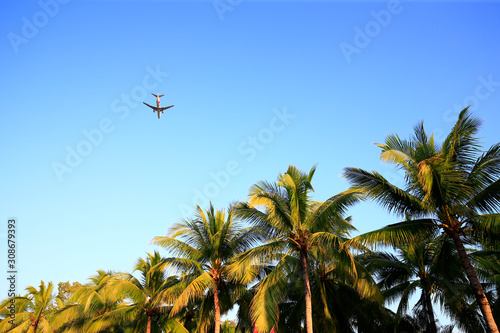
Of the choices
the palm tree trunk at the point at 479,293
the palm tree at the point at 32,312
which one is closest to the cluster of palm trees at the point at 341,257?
the palm tree trunk at the point at 479,293

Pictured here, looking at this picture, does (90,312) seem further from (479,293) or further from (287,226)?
(479,293)

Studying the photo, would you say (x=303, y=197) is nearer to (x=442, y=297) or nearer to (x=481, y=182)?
(x=481, y=182)

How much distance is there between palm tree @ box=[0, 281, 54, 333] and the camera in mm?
29078

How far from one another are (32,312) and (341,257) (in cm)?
2595

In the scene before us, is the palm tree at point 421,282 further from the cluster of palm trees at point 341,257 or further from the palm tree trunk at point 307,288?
the palm tree trunk at point 307,288

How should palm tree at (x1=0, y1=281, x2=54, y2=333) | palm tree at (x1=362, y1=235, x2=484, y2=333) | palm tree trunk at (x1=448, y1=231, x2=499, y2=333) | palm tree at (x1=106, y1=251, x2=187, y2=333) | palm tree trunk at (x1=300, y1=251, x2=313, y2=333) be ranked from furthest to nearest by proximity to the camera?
palm tree at (x1=0, y1=281, x2=54, y2=333) → palm tree at (x1=106, y1=251, x2=187, y2=333) → palm tree at (x1=362, y1=235, x2=484, y2=333) → palm tree trunk at (x1=300, y1=251, x2=313, y2=333) → palm tree trunk at (x1=448, y1=231, x2=499, y2=333)

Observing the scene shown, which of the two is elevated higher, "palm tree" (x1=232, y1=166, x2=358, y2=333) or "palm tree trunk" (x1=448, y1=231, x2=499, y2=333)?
"palm tree" (x1=232, y1=166, x2=358, y2=333)

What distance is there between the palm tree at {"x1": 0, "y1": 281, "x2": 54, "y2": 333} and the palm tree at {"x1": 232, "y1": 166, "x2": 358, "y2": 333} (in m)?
20.9

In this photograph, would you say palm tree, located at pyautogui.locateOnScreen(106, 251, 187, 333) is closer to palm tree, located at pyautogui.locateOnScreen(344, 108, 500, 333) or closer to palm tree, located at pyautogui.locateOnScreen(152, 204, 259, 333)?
palm tree, located at pyautogui.locateOnScreen(152, 204, 259, 333)

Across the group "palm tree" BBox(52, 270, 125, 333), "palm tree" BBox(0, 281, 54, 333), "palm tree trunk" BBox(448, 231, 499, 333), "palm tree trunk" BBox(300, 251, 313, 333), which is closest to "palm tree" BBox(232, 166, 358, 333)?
"palm tree trunk" BBox(300, 251, 313, 333)

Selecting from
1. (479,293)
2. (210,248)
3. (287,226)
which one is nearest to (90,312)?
(210,248)

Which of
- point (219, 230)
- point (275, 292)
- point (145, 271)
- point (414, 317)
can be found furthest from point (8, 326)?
point (414, 317)

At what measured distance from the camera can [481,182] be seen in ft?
45.2

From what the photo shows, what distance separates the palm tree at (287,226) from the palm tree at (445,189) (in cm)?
167
